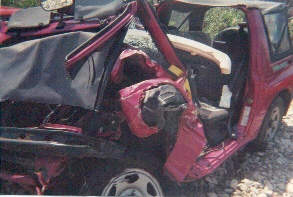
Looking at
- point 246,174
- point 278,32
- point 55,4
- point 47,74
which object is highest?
point 55,4

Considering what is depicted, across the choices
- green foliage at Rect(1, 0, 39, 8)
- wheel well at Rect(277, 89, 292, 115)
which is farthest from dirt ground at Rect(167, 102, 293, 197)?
green foliage at Rect(1, 0, 39, 8)

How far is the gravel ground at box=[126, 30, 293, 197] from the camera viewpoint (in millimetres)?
3401

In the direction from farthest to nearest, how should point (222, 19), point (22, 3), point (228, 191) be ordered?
point (222, 19), point (22, 3), point (228, 191)

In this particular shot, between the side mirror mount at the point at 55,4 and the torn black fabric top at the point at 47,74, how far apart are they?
13.8 inches

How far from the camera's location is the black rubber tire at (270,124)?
4402mm

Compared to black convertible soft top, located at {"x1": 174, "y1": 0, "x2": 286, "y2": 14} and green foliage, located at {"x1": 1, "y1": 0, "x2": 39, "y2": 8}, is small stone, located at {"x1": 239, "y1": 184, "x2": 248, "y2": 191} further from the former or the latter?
green foliage, located at {"x1": 1, "y1": 0, "x2": 39, "y2": 8}

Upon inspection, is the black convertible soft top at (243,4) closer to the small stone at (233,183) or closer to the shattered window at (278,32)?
the shattered window at (278,32)

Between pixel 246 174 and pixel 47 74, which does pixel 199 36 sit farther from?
pixel 47 74

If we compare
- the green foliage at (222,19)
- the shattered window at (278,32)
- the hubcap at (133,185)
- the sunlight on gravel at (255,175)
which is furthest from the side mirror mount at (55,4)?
the green foliage at (222,19)

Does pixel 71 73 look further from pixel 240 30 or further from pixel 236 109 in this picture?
pixel 240 30

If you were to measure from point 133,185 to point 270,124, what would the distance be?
2585 millimetres

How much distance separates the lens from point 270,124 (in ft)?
15.3

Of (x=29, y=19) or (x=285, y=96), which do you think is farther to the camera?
(x=285, y=96)

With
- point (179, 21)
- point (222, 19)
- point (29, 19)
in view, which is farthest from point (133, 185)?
point (222, 19)
